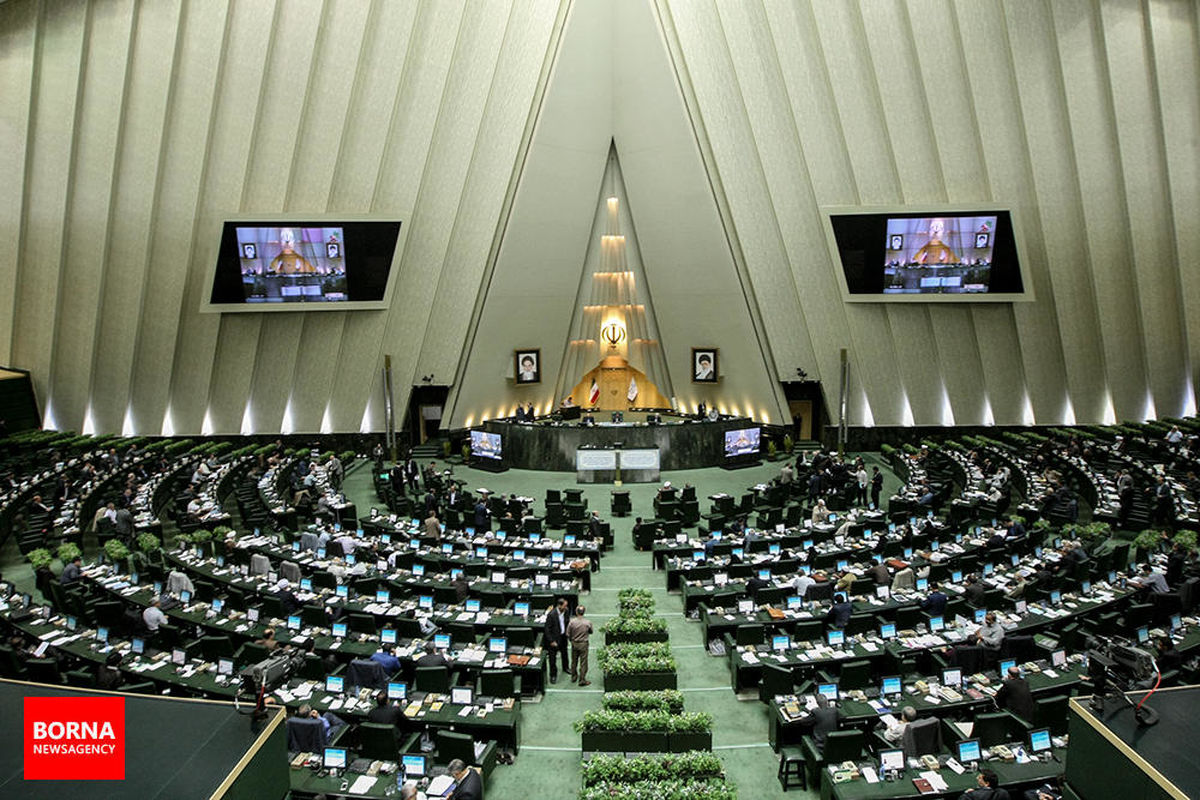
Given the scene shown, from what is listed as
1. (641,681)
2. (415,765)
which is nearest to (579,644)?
(641,681)

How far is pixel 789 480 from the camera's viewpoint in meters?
22.2

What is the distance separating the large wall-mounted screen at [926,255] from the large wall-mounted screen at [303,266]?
16.2 m

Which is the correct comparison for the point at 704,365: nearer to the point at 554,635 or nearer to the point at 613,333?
the point at 613,333

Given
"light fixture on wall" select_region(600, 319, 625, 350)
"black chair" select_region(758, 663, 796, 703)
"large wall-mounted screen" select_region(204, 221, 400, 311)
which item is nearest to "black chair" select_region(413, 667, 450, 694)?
"black chair" select_region(758, 663, 796, 703)

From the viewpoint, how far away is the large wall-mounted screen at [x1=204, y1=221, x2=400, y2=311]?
25.7 m

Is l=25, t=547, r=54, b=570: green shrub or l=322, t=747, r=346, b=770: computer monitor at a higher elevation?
l=25, t=547, r=54, b=570: green shrub

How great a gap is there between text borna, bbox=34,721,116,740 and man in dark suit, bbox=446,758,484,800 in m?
2.99

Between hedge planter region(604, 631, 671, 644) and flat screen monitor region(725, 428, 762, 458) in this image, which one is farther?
flat screen monitor region(725, 428, 762, 458)

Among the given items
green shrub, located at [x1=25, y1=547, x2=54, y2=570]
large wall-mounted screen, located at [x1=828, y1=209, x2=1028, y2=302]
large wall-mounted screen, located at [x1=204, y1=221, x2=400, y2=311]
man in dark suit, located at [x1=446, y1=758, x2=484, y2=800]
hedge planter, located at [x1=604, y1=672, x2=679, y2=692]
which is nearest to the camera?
man in dark suit, located at [x1=446, y1=758, x2=484, y2=800]

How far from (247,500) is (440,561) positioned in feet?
27.1

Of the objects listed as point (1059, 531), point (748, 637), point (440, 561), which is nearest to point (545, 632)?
point (748, 637)

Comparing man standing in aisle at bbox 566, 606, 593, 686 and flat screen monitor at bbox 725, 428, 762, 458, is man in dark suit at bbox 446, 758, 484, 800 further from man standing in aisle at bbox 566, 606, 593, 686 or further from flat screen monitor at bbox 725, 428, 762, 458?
flat screen monitor at bbox 725, 428, 762, 458

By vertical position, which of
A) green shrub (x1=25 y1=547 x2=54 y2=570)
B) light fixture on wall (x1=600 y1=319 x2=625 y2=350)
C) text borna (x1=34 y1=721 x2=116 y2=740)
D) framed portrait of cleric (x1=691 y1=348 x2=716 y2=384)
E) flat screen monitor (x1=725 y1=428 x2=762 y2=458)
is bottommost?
text borna (x1=34 y1=721 x2=116 y2=740)

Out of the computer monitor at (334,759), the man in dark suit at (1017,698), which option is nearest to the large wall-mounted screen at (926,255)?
the man in dark suit at (1017,698)
